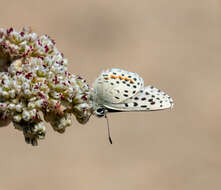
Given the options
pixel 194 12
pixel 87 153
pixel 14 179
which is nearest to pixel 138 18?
pixel 194 12

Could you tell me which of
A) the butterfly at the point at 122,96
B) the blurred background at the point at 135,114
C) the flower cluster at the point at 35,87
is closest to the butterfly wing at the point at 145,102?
the butterfly at the point at 122,96

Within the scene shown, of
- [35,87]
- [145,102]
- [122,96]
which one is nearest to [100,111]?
[122,96]

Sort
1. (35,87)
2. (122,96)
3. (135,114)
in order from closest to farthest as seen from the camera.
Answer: (35,87)
(122,96)
(135,114)

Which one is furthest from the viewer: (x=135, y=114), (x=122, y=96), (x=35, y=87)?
(x=135, y=114)

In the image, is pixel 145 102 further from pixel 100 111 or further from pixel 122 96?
pixel 100 111

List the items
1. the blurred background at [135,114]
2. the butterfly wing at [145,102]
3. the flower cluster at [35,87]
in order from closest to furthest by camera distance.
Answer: the flower cluster at [35,87], the butterfly wing at [145,102], the blurred background at [135,114]

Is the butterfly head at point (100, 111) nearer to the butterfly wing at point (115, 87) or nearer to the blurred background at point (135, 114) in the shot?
the butterfly wing at point (115, 87)

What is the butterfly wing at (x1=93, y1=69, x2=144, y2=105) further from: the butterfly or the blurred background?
the blurred background

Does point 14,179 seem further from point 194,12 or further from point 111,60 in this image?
point 194,12
